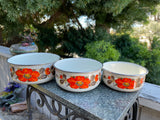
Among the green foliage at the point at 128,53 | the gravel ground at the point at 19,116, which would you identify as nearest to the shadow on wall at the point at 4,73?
the gravel ground at the point at 19,116

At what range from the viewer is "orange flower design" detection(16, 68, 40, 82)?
53 centimetres

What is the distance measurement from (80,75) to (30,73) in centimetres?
23

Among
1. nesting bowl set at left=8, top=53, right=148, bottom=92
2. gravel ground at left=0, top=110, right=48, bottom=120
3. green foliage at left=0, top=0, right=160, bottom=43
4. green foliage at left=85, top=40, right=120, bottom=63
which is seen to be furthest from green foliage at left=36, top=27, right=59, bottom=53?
nesting bowl set at left=8, top=53, right=148, bottom=92

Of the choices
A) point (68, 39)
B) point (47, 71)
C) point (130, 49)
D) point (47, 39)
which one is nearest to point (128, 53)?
point (130, 49)

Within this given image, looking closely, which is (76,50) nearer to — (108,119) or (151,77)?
(151,77)

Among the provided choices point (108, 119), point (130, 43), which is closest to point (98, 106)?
point (108, 119)

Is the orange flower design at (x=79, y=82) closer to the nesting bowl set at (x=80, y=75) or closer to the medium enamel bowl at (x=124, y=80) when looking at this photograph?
the nesting bowl set at (x=80, y=75)

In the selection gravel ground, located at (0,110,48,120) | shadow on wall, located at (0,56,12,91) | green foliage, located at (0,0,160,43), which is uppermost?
green foliage, located at (0,0,160,43)

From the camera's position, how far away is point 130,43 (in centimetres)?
193

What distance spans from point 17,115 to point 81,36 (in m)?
1.17

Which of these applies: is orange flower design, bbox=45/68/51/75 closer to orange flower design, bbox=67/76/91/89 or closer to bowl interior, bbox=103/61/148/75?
orange flower design, bbox=67/76/91/89

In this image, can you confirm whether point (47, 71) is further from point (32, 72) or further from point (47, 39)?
point (47, 39)

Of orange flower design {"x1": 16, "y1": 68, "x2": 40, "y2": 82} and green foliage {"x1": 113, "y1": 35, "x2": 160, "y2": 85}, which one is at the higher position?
orange flower design {"x1": 16, "y1": 68, "x2": 40, "y2": 82}

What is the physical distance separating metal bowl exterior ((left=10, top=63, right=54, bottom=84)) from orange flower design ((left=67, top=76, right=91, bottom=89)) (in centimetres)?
15
